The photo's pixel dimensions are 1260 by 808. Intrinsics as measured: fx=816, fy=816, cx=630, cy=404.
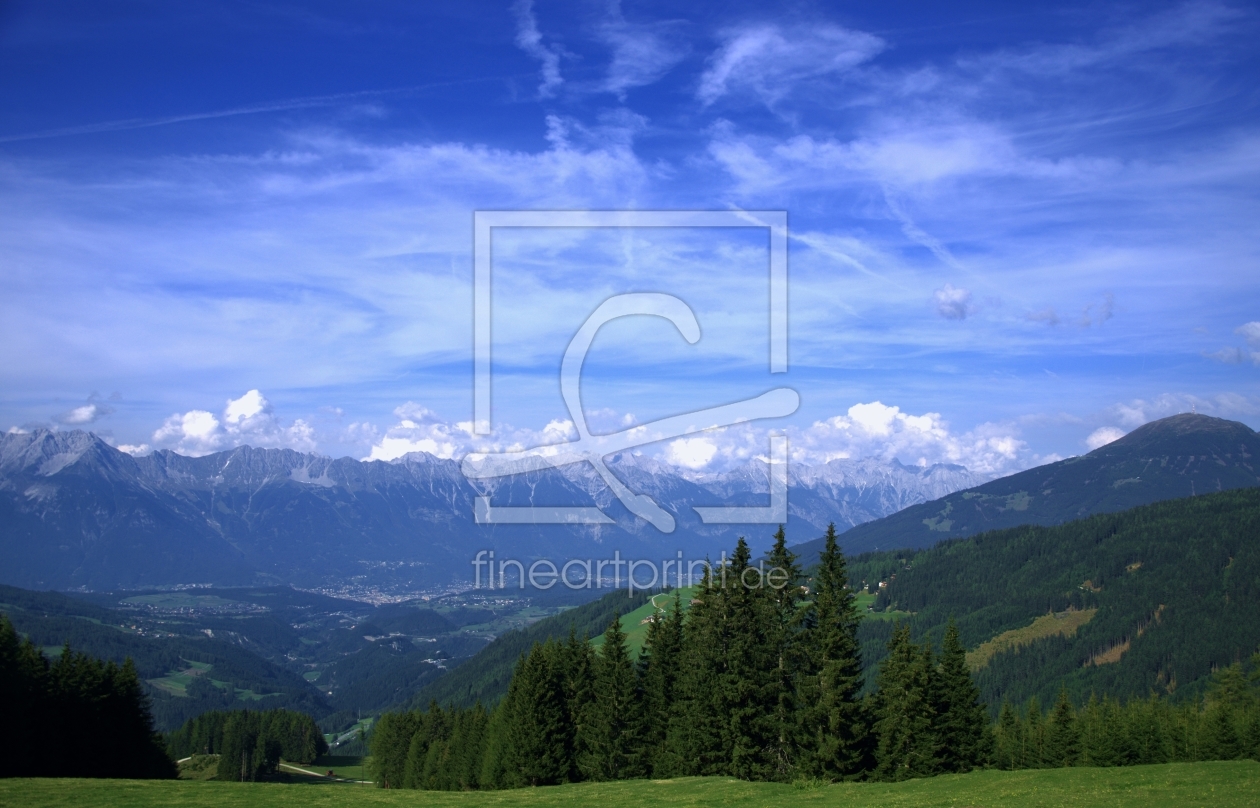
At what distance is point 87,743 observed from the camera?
51.0 meters

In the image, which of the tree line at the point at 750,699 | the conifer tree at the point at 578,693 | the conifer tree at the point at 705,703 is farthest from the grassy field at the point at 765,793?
the conifer tree at the point at 578,693

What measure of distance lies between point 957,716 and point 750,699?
1197cm

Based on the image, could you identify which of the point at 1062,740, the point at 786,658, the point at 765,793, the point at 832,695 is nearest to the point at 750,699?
the point at 786,658

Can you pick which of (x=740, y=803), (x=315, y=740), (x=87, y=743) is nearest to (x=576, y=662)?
(x=740, y=803)

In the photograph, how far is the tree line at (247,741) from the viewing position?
10494cm

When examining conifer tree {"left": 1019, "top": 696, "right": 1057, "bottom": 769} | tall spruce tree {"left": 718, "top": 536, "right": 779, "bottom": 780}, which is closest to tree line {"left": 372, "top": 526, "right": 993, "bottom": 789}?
tall spruce tree {"left": 718, "top": 536, "right": 779, "bottom": 780}

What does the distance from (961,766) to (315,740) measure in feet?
374

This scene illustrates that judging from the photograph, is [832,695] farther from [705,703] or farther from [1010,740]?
[1010,740]

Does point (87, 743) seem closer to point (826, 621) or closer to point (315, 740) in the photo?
point (826, 621)

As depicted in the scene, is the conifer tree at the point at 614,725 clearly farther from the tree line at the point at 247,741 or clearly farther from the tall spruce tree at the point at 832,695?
the tree line at the point at 247,741

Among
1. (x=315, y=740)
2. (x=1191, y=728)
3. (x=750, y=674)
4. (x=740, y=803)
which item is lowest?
(x=315, y=740)

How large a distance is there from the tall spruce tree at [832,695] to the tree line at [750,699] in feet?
0.21

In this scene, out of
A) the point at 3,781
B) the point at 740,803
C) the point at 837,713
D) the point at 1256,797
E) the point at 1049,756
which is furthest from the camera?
the point at 1049,756

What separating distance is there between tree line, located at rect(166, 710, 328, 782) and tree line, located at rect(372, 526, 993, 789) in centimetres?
7352
